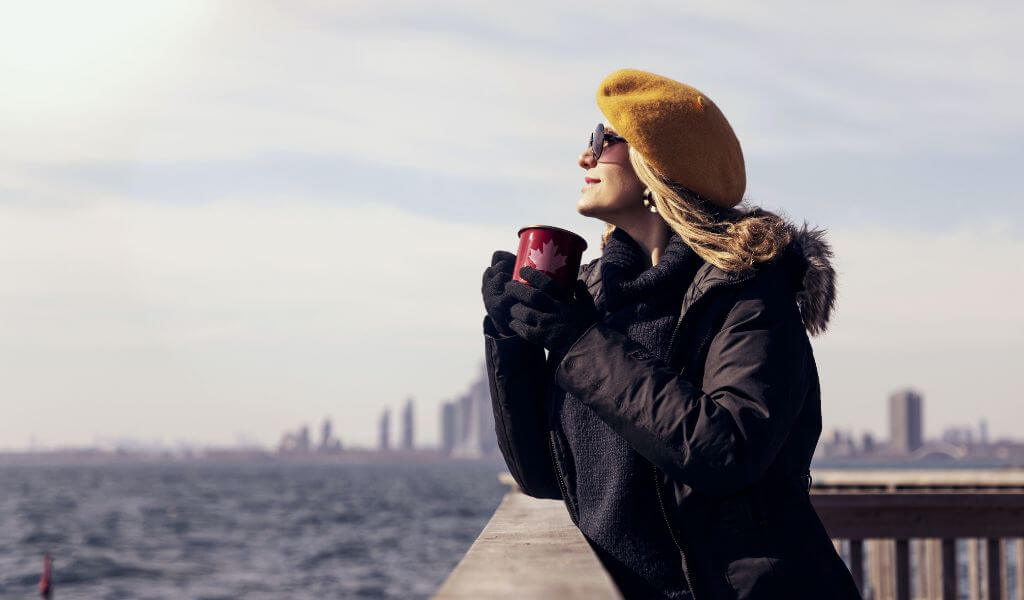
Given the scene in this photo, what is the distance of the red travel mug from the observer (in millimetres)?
2955

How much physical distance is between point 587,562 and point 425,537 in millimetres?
44185

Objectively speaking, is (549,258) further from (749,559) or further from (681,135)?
(749,559)

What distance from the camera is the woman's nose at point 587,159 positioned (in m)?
3.22

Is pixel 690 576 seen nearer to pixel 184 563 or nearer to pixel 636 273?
pixel 636 273

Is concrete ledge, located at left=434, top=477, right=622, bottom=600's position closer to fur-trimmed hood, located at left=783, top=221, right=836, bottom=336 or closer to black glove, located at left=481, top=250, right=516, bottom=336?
black glove, located at left=481, top=250, right=516, bottom=336

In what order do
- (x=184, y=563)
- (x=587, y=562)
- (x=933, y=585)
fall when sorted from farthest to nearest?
(x=184, y=563) < (x=933, y=585) < (x=587, y=562)

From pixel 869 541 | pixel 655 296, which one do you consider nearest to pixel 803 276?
pixel 655 296

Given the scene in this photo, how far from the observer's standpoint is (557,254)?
2.96m

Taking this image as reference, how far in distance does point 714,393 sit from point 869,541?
253 inches

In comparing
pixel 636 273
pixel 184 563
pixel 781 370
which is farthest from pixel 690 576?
pixel 184 563

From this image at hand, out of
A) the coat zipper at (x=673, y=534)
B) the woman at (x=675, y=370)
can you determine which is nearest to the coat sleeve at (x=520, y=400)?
the woman at (x=675, y=370)

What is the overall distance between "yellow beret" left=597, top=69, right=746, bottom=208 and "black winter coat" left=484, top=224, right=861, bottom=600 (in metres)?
0.29

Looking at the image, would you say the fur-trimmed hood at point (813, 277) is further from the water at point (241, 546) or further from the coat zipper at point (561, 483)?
the water at point (241, 546)

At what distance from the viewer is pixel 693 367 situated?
287cm
